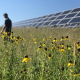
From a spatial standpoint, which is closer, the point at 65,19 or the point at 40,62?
the point at 40,62

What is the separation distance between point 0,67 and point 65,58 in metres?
1.16

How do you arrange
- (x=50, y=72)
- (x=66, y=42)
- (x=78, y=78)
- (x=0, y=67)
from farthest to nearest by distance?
(x=66, y=42), (x=0, y=67), (x=50, y=72), (x=78, y=78)

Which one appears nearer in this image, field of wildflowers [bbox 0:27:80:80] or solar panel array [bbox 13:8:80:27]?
field of wildflowers [bbox 0:27:80:80]

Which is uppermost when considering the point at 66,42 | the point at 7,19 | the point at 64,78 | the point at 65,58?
the point at 7,19

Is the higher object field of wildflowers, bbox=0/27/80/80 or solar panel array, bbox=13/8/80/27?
solar panel array, bbox=13/8/80/27

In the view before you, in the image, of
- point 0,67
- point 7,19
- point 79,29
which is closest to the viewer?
point 0,67

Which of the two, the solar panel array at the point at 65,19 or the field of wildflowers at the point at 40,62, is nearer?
the field of wildflowers at the point at 40,62

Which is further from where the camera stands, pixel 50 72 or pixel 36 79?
pixel 50 72

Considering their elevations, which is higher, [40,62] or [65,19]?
[65,19]

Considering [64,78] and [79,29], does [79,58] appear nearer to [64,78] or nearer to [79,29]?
[64,78]

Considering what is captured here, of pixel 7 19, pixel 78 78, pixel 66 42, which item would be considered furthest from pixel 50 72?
pixel 7 19

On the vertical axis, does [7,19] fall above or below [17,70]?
above

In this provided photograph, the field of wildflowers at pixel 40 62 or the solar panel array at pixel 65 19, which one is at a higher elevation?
the solar panel array at pixel 65 19

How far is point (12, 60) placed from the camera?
2172 mm
